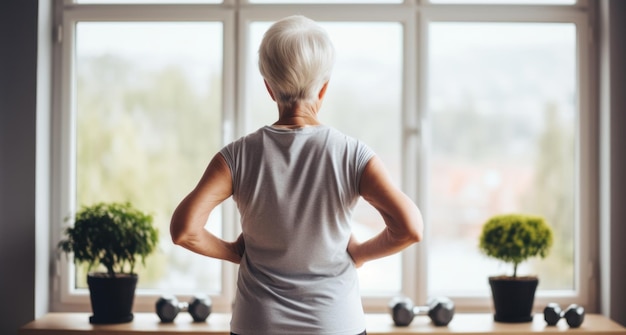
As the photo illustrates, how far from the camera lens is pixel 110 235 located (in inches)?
109

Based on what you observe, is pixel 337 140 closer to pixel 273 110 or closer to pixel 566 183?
pixel 273 110

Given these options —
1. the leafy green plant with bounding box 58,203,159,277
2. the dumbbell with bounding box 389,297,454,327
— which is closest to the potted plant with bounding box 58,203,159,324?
the leafy green plant with bounding box 58,203,159,277

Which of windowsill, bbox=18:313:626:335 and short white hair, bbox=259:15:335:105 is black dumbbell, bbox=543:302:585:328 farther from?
short white hair, bbox=259:15:335:105

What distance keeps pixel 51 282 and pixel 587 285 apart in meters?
2.25

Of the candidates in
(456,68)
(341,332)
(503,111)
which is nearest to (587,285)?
(503,111)

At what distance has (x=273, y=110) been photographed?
3117mm

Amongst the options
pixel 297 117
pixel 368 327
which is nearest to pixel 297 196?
pixel 297 117

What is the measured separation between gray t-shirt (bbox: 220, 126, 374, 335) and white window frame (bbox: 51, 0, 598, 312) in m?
1.53

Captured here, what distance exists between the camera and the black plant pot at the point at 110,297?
2.76 m

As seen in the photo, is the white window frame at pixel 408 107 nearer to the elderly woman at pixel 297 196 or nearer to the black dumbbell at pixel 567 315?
the black dumbbell at pixel 567 315

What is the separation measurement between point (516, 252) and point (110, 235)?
154 cm

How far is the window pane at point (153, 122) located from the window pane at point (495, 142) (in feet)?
3.13

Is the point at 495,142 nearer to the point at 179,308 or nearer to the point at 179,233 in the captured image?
the point at 179,308

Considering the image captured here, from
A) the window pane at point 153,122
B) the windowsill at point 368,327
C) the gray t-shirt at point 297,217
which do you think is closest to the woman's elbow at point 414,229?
the gray t-shirt at point 297,217
